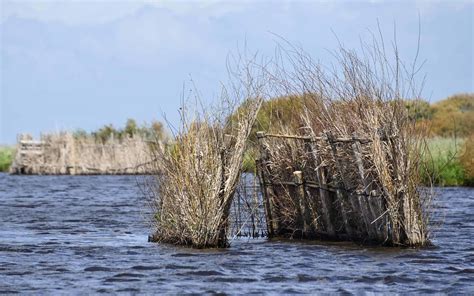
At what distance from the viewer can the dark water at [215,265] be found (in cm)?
1376

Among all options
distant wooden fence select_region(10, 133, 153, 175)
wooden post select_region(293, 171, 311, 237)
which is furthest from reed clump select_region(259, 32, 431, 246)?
distant wooden fence select_region(10, 133, 153, 175)

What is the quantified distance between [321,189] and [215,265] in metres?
3.39

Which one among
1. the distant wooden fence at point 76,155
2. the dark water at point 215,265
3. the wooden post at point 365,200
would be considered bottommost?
the dark water at point 215,265

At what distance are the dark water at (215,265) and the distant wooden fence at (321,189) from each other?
0.43 m

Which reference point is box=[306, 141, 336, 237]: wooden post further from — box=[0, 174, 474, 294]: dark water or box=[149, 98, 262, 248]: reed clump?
box=[149, 98, 262, 248]: reed clump

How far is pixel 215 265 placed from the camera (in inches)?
611

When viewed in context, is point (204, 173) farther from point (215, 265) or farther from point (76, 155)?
point (76, 155)

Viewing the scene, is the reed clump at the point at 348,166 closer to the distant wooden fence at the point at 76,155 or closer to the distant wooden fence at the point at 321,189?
the distant wooden fence at the point at 321,189

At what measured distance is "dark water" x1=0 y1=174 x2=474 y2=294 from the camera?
13.8 metres

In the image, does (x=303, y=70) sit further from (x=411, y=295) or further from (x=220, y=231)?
(x=411, y=295)

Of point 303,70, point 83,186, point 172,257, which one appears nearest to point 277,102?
point 303,70

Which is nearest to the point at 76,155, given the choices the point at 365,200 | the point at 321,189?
the point at 321,189

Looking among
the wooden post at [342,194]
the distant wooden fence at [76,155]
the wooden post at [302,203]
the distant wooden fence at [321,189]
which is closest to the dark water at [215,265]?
the wooden post at [342,194]

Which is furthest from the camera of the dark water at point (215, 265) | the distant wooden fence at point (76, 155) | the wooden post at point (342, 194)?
the distant wooden fence at point (76, 155)
